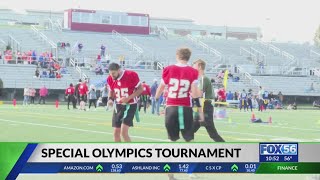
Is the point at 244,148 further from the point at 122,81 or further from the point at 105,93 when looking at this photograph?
the point at 105,93

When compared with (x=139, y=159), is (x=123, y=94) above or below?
above

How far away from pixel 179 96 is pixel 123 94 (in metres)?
2.25

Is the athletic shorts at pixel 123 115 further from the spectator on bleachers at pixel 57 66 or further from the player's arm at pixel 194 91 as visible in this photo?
the spectator on bleachers at pixel 57 66

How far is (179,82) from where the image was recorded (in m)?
9.73

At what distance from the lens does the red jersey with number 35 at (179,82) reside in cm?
968

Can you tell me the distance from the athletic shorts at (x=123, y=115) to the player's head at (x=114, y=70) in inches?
17.8

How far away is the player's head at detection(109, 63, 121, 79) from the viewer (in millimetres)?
11680

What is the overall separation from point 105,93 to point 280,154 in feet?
99.6

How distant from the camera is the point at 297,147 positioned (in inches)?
291

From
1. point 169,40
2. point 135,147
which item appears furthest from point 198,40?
point 135,147

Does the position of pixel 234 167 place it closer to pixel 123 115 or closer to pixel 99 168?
pixel 99 168

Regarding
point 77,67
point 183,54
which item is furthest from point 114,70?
point 77,67

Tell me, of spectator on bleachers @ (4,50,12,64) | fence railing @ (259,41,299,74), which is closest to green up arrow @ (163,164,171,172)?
fence railing @ (259,41,299,74)

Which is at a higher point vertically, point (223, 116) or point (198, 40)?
point (198, 40)
